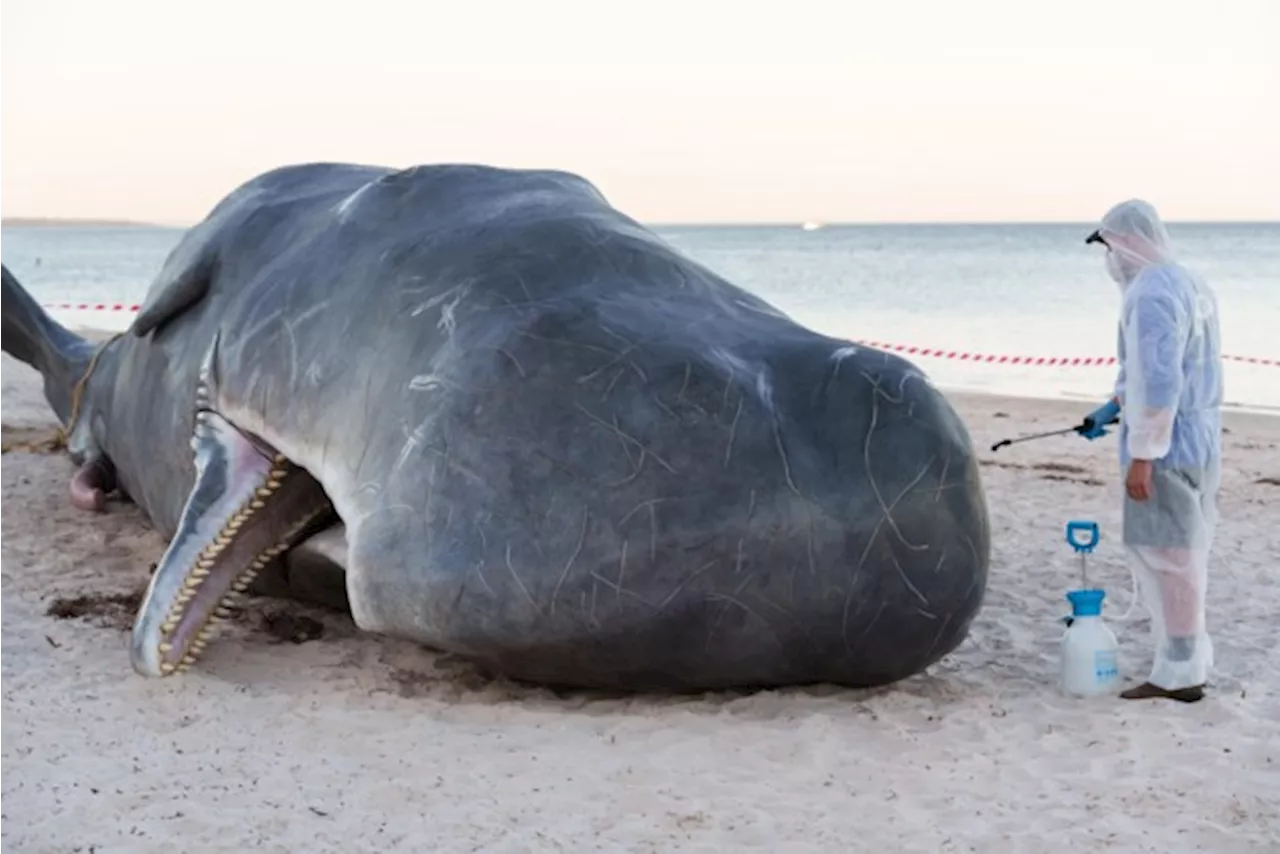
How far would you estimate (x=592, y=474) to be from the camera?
16.3 feet

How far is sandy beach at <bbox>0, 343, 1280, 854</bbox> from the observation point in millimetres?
4348

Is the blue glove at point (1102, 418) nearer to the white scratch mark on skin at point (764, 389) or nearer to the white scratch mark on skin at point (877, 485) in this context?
the white scratch mark on skin at point (877, 485)

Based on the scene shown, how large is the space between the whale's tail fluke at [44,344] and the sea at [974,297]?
888 centimetres

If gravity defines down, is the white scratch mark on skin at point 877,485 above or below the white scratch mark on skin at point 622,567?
above

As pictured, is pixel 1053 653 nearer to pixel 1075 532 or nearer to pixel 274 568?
pixel 1075 532

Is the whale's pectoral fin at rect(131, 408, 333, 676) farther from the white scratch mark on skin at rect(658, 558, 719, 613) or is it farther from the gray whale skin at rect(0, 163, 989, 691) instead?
the white scratch mark on skin at rect(658, 558, 719, 613)

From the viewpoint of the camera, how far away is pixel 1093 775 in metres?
4.87

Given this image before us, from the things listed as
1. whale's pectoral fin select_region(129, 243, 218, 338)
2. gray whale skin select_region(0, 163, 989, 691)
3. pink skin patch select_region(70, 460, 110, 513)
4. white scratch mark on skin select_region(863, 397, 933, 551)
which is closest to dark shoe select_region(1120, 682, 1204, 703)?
gray whale skin select_region(0, 163, 989, 691)

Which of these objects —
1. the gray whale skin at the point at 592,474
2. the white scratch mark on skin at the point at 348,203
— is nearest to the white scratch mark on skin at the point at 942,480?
the gray whale skin at the point at 592,474

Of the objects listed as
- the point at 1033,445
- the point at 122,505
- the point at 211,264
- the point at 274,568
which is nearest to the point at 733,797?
the point at 274,568

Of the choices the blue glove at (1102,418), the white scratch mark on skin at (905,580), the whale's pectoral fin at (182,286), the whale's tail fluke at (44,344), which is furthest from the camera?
the whale's tail fluke at (44,344)

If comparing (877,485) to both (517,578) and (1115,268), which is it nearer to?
(517,578)

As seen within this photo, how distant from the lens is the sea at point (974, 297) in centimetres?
2359

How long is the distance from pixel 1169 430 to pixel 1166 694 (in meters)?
0.92
